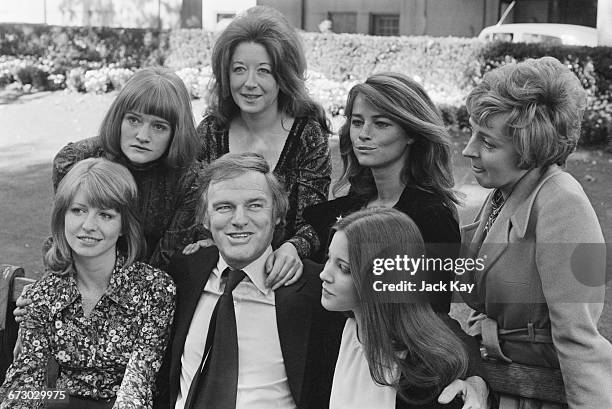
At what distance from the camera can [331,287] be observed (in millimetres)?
2871

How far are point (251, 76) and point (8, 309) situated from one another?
139 centimetres

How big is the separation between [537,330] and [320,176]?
1.34m

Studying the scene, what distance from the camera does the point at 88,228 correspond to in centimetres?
322

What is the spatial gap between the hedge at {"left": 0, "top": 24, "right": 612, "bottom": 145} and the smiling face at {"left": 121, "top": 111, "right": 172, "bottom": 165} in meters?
6.94

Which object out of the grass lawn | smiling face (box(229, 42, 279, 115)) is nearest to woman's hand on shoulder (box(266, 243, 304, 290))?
smiling face (box(229, 42, 279, 115))

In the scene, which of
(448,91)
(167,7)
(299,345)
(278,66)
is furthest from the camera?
(167,7)

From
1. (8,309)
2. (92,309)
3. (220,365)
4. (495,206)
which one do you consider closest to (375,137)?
(495,206)

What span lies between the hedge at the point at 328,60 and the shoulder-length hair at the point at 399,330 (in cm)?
769

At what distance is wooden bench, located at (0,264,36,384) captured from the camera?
144 inches

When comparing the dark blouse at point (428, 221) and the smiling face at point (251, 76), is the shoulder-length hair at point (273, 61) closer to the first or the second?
the smiling face at point (251, 76)

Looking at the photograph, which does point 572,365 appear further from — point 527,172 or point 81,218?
point 81,218

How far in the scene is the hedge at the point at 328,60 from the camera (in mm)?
11406

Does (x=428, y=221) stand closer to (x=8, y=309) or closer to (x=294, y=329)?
(x=294, y=329)

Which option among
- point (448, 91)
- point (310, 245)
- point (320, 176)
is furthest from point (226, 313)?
point (448, 91)
